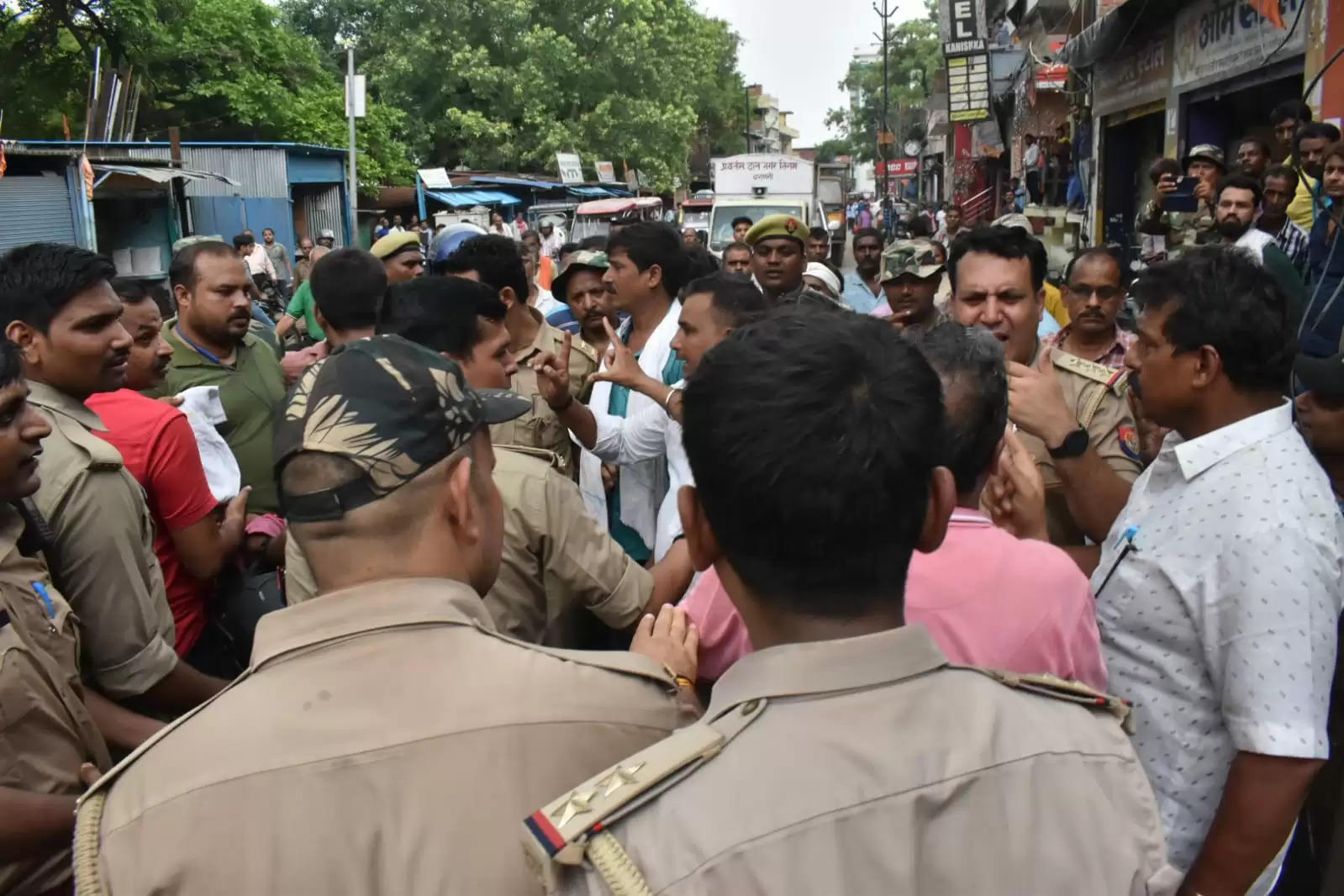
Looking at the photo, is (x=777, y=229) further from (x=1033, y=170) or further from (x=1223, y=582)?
(x=1033, y=170)

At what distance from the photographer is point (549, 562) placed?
2221 mm

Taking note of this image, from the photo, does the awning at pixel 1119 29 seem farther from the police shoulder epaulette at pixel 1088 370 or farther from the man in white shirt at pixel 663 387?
the man in white shirt at pixel 663 387

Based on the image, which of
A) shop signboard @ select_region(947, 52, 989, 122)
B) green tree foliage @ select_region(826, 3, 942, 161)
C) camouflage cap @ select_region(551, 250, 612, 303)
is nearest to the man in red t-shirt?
camouflage cap @ select_region(551, 250, 612, 303)

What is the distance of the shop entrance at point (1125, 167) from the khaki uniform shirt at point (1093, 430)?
1273cm

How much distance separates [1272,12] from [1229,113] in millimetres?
3186

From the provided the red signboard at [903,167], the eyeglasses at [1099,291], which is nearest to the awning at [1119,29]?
the eyeglasses at [1099,291]

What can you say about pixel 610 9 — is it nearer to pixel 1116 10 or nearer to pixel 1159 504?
pixel 1116 10

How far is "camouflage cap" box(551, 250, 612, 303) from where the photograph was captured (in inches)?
209

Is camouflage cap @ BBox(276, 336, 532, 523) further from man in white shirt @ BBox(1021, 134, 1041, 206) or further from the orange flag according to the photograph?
man in white shirt @ BBox(1021, 134, 1041, 206)

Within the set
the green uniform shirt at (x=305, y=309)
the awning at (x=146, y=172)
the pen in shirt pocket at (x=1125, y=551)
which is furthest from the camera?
the awning at (x=146, y=172)

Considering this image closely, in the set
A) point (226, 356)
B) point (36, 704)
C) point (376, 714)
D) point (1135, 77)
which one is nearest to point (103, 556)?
point (36, 704)

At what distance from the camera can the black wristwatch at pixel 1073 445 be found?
2.40 m

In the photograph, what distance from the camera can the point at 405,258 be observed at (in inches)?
212

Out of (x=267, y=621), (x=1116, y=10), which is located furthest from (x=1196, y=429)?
(x=1116, y=10)
